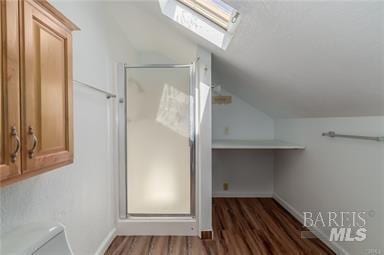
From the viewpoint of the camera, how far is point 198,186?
2.38 metres

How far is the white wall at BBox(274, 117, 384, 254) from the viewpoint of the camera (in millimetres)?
1577

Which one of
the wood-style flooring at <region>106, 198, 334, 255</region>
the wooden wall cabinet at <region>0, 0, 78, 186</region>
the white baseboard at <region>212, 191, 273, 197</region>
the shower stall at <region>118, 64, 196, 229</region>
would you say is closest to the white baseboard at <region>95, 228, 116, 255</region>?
the wood-style flooring at <region>106, 198, 334, 255</region>

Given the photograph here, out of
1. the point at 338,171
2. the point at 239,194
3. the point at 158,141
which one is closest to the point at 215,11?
the point at 158,141

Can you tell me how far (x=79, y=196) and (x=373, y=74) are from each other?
7.07 ft

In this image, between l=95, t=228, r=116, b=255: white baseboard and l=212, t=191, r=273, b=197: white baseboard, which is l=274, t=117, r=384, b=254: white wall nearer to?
l=212, t=191, r=273, b=197: white baseboard

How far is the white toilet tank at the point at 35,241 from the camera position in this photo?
2.70 feet

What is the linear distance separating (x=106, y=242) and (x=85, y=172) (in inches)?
33.9

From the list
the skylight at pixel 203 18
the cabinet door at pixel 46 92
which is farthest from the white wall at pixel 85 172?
the skylight at pixel 203 18

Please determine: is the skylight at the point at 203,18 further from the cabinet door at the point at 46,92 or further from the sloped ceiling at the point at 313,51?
the cabinet door at the point at 46,92

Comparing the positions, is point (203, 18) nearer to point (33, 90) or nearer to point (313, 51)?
point (313, 51)

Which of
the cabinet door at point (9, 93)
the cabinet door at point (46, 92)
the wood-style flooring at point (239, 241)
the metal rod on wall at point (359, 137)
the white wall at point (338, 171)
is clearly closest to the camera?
the cabinet door at point (9, 93)

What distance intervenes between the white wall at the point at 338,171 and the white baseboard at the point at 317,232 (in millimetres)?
37

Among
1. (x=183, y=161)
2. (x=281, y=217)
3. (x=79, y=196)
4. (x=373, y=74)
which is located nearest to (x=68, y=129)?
(x=79, y=196)

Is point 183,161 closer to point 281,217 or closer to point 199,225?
point 199,225
